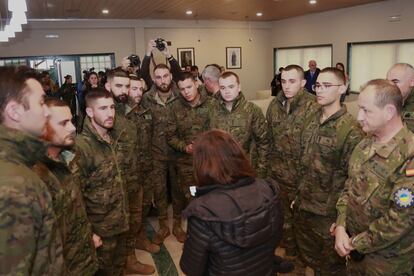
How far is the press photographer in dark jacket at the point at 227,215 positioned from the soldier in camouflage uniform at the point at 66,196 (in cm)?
59

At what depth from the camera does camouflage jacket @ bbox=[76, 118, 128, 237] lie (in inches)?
87.7

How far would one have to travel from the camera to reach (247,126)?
3.12 m

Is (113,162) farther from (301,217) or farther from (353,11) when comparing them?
(353,11)

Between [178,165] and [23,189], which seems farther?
[178,165]

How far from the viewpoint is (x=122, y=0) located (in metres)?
6.98

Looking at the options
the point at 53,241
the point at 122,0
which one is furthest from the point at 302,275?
the point at 122,0

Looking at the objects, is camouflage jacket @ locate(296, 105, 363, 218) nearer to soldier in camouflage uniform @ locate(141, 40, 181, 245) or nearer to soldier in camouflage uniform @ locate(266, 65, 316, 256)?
soldier in camouflage uniform @ locate(266, 65, 316, 256)

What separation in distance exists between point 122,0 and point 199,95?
4360 mm

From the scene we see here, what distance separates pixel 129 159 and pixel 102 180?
62 cm

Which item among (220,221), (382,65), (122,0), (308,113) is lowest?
(220,221)

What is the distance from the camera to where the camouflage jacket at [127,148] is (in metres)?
2.80

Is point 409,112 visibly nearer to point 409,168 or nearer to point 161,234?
point 409,168

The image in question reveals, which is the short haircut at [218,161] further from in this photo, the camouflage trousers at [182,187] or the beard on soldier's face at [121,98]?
the camouflage trousers at [182,187]

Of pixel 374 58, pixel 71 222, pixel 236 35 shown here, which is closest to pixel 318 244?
pixel 71 222
